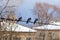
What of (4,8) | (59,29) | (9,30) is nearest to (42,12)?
(59,29)

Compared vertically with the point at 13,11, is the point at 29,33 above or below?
below

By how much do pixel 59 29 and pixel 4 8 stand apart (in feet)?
80.7

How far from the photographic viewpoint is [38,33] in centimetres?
3312

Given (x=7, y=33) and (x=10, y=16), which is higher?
(x=10, y=16)

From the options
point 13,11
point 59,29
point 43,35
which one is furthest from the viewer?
point 59,29

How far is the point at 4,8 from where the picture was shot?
1091cm

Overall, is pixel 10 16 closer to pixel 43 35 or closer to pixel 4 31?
pixel 4 31

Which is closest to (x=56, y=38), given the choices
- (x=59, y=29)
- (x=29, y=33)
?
(x=59, y=29)

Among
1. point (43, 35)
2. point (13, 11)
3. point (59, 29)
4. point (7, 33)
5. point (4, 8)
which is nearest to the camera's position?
point (4, 8)

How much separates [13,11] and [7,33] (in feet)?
5.70

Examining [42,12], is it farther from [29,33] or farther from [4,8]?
[4,8]

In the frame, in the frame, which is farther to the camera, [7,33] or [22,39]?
[22,39]

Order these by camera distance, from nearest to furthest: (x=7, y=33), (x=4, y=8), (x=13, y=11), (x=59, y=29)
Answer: (x=4, y=8) < (x=13, y=11) < (x=7, y=33) < (x=59, y=29)

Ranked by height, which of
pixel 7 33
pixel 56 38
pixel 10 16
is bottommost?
pixel 56 38
